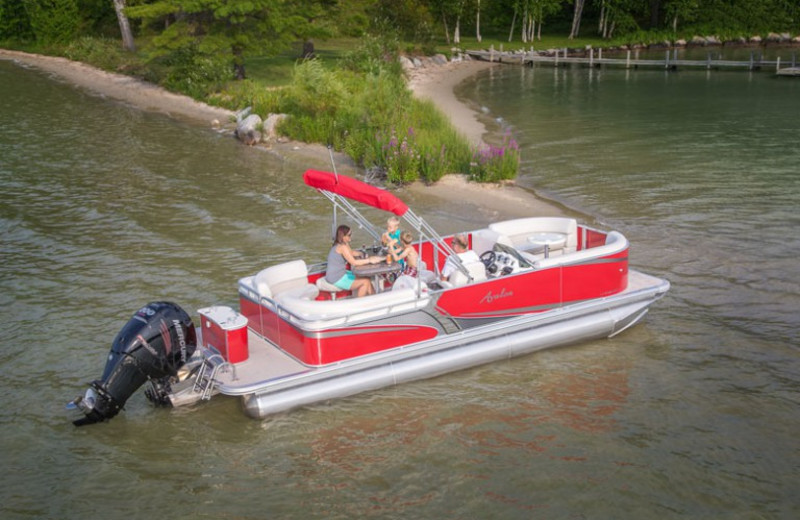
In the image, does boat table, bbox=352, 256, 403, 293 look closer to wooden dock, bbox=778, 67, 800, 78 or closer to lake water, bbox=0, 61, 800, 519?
lake water, bbox=0, 61, 800, 519

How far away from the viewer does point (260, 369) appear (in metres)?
11.1

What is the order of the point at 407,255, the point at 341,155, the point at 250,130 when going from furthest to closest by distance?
the point at 250,130, the point at 341,155, the point at 407,255

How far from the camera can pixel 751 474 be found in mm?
9602

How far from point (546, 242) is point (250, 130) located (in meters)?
18.1

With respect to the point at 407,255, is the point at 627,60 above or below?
above

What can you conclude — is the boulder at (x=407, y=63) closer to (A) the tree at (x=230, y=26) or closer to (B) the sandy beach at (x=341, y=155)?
(B) the sandy beach at (x=341, y=155)

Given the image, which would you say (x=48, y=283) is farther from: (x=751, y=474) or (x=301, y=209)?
(x=751, y=474)

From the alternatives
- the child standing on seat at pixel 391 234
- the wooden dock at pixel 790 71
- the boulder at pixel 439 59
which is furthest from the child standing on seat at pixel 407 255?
the boulder at pixel 439 59

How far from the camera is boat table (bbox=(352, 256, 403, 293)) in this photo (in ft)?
39.3

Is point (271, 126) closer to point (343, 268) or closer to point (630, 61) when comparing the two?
point (343, 268)

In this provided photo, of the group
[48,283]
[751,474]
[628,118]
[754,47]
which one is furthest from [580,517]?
[754,47]

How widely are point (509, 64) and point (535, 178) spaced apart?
35.5 metres

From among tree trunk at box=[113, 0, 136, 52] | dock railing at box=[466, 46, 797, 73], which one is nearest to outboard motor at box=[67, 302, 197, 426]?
dock railing at box=[466, 46, 797, 73]

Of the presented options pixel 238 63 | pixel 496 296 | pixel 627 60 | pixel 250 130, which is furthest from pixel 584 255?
pixel 627 60
